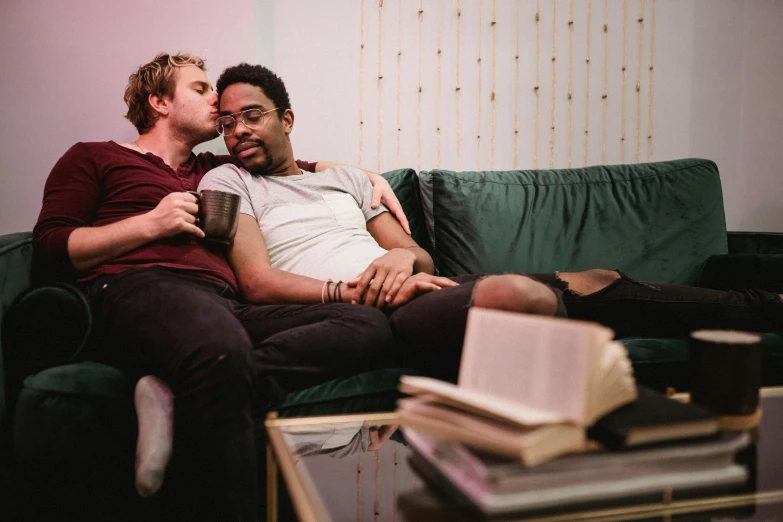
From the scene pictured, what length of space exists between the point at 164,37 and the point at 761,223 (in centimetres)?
282

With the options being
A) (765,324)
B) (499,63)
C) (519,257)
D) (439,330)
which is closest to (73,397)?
(439,330)

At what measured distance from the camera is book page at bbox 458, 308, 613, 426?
595 mm

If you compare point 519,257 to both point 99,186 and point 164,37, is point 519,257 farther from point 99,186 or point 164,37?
point 164,37

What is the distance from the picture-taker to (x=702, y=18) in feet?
8.84

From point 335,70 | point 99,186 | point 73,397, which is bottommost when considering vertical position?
point 73,397

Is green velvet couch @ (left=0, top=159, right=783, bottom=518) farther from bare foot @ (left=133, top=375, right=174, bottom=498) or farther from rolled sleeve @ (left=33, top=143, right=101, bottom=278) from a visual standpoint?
bare foot @ (left=133, top=375, right=174, bottom=498)

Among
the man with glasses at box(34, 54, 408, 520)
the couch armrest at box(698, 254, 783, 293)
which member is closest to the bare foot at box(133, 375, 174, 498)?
the man with glasses at box(34, 54, 408, 520)

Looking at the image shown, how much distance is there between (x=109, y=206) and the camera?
168 cm

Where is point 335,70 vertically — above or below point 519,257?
above

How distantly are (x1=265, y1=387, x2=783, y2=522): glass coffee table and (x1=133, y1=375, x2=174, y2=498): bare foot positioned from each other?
8.5 inches

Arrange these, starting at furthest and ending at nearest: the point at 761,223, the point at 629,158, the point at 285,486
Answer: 1. the point at 761,223
2. the point at 629,158
3. the point at 285,486

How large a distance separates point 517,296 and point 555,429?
→ 61 centimetres

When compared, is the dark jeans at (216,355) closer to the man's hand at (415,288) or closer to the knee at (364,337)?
the knee at (364,337)

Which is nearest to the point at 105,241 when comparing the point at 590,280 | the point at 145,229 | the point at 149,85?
the point at 145,229
